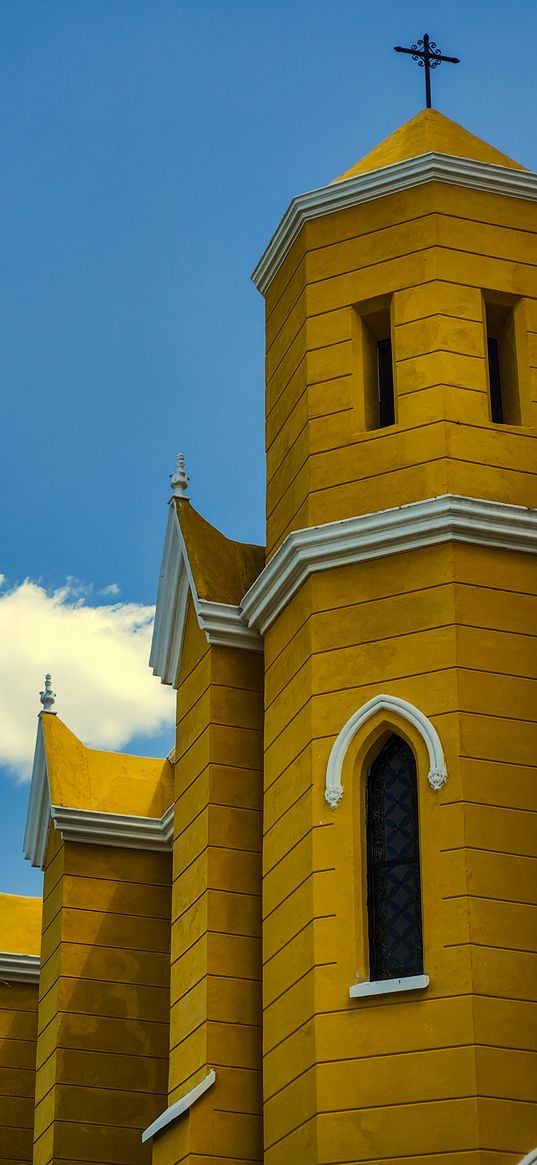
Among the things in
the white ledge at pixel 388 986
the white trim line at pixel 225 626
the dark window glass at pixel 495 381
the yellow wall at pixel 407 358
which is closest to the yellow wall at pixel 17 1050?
the white trim line at pixel 225 626

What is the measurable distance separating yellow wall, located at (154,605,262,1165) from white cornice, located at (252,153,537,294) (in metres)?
4.74

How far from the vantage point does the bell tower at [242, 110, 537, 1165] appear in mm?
15570

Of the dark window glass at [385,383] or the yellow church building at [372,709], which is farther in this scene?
the dark window glass at [385,383]

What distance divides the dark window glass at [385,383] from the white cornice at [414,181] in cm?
154

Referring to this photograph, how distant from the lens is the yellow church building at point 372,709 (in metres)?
15.7

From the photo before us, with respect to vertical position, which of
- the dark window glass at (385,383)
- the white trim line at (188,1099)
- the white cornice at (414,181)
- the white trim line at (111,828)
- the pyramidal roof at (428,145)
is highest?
the pyramidal roof at (428,145)

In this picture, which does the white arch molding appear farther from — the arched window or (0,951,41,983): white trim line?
(0,951,41,983): white trim line

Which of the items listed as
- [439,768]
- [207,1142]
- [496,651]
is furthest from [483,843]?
[207,1142]

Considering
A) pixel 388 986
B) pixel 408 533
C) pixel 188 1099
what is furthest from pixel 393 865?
pixel 188 1099

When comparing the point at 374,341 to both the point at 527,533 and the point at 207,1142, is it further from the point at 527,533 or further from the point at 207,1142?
the point at 207,1142

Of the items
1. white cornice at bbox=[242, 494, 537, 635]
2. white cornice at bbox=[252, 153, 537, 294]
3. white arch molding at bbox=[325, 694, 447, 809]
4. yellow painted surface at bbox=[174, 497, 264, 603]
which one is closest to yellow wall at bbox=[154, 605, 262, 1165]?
yellow painted surface at bbox=[174, 497, 264, 603]

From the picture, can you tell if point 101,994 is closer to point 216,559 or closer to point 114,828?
point 114,828

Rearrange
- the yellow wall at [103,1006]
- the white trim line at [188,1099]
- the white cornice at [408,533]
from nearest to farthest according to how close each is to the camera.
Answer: the white cornice at [408,533]
the white trim line at [188,1099]
the yellow wall at [103,1006]

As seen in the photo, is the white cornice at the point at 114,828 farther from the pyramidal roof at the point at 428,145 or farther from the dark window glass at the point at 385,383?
the pyramidal roof at the point at 428,145
